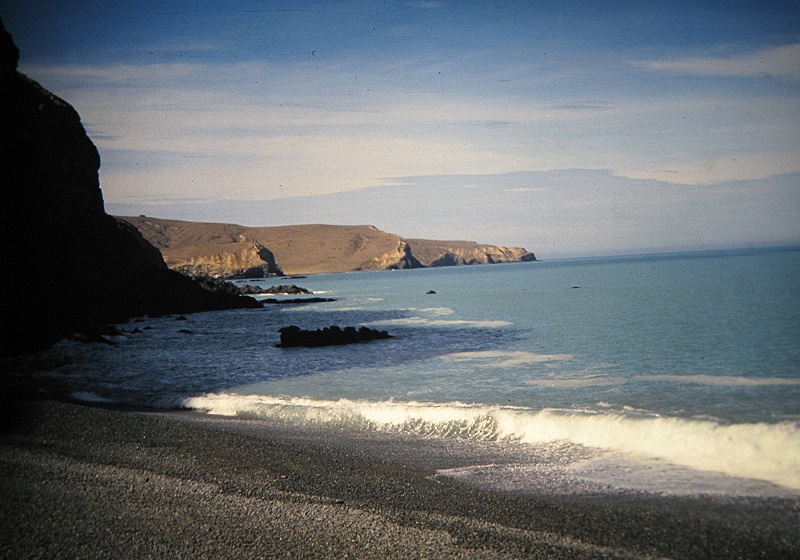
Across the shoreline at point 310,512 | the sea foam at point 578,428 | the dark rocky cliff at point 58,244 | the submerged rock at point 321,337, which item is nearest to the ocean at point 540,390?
the sea foam at point 578,428

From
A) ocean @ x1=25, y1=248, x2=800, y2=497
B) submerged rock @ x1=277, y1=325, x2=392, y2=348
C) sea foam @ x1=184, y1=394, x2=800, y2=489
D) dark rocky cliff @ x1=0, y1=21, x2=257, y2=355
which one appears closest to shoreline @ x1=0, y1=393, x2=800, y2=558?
ocean @ x1=25, y1=248, x2=800, y2=497

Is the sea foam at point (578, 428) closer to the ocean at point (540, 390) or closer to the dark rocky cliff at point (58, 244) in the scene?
the ocean at point (540, 390)

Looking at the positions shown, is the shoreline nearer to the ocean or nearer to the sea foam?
the ocean

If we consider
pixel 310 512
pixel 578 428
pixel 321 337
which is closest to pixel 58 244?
pixel 321 337

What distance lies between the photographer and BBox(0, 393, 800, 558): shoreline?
15.9 feet

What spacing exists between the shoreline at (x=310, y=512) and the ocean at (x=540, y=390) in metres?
0.72

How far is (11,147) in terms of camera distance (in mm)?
20891

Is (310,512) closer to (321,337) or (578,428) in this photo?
(578,428)

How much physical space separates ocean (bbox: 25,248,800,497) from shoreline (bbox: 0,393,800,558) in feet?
2.36

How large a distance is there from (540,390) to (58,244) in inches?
931

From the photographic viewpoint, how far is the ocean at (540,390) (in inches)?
293

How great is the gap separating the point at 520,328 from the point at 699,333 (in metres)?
7.74

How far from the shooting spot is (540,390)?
41.1 feet

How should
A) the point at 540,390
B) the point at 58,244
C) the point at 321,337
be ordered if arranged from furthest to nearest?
the point at 58,244 → the point at 321,337 → the point at 540,390
